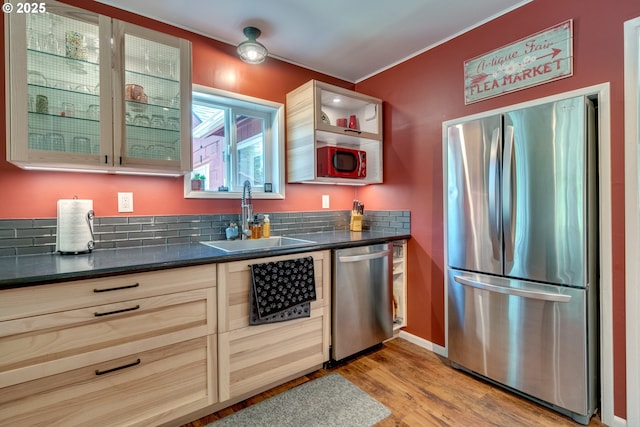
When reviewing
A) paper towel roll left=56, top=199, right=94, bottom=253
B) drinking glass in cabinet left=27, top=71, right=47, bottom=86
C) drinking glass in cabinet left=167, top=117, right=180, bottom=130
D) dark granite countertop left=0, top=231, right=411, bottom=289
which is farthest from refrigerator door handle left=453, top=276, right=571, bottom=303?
drinking glass in cabinet left=27, top=71, right=47, bottom=86

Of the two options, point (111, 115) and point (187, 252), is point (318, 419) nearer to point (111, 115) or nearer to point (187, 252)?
point (187, 252)

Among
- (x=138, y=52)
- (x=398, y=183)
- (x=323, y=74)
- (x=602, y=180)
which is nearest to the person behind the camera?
(x=602, y=180)

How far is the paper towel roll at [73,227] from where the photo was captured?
1715mm

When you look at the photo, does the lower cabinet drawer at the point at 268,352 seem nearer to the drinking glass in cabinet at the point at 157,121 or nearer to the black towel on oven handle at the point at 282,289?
the black towel on oven handle at the point at 282,289

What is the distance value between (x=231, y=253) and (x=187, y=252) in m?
0.29

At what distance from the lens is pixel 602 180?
165 centimetres

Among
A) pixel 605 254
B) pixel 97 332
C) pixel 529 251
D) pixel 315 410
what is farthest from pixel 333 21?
pixel 315 410

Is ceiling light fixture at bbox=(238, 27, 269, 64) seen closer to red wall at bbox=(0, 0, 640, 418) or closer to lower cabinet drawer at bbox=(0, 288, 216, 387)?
red wall at bbox=(0, 0, 640, 418)

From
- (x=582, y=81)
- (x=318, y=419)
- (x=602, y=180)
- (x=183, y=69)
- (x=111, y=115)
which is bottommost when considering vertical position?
(x=318, y=419)

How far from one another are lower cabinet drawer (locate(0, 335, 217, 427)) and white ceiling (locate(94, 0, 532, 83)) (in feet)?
6.76

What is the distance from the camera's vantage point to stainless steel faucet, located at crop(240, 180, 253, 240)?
2366 millimetres

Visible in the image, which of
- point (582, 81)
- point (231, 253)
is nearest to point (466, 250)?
point (582, 81)

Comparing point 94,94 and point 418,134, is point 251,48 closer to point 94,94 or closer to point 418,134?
point 94,94

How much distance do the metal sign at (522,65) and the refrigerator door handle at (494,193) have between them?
41 centimetres
